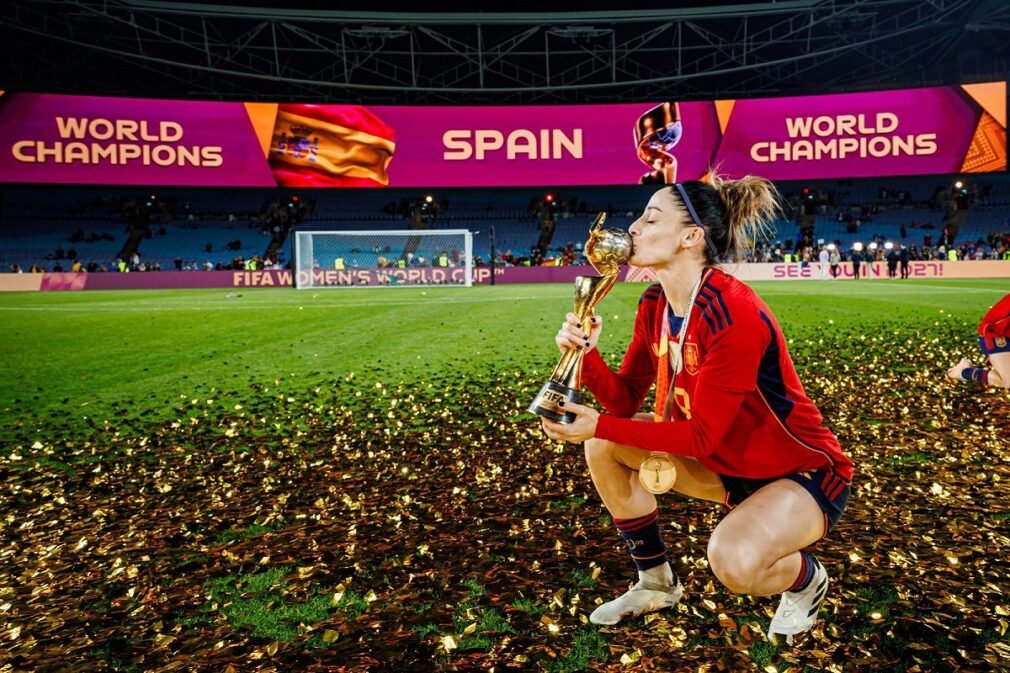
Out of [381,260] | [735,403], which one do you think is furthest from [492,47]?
[735,403]

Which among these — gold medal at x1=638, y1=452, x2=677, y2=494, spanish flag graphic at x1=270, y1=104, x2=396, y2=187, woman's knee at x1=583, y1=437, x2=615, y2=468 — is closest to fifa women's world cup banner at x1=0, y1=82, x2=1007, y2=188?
spanish flag graphic at x1=270, y1=104, x2=396, y2=187

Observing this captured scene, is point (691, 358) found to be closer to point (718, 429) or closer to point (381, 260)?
point (718, 429)

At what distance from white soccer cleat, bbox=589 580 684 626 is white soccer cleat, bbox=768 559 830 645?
44 centimetres

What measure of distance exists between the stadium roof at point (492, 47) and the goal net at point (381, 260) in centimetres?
784

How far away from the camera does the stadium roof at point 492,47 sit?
34.2 metres

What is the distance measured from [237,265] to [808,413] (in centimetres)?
4075

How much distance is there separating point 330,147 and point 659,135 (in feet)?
56.3

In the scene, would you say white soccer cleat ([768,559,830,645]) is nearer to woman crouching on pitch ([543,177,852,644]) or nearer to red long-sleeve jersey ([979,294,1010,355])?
woman crouching on pitch ([543,177,852,644])

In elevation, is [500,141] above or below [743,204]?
above

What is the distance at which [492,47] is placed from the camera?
136 feet

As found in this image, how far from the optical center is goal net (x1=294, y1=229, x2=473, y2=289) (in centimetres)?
3478

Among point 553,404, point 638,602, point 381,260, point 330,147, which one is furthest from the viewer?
point 330,147

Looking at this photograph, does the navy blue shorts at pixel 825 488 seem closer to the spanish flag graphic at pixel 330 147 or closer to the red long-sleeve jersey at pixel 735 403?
the red long-sleeve jersey at pixel 735 403

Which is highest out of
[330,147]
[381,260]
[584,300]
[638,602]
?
[330,147]
